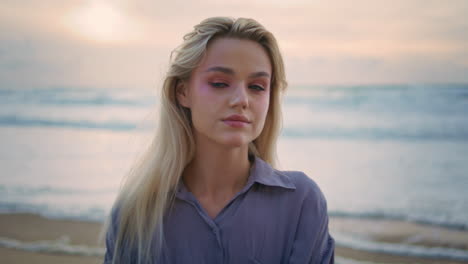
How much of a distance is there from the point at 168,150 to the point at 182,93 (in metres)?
0.33

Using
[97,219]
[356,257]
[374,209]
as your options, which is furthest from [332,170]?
[97,219]

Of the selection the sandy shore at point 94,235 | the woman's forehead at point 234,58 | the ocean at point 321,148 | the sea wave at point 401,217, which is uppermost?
the woman's forehead at point 234,58

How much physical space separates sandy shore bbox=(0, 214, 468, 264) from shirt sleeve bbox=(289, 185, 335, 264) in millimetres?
2990

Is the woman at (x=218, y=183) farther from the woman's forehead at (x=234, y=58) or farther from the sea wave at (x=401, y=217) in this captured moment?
the sea wave at (x=401, y=217)

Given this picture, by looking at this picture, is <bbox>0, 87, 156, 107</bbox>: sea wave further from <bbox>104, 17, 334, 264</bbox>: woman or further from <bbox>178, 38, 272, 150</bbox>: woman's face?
<bbox>178, 38, 272, 150</bbox>: woman's face

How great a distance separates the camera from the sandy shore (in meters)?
5.12

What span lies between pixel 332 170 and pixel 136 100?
11.7m

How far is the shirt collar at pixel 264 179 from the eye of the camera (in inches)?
94.5

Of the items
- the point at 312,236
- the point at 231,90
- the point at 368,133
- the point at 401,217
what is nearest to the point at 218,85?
the point at 231,90

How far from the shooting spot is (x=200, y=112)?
7.87 feet

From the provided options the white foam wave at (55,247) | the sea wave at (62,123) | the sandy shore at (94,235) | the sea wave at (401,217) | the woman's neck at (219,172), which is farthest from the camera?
the sea wave at (62,123)

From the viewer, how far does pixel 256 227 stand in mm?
2291

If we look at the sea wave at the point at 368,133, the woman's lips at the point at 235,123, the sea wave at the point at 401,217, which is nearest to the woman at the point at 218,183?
the woman's lips at the point at 235,123

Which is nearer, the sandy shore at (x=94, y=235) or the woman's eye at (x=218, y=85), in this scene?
the woman's eye at (x=218, y=85)
